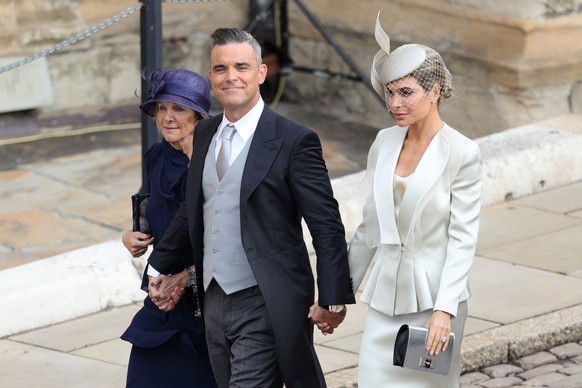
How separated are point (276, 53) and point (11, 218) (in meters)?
3.53

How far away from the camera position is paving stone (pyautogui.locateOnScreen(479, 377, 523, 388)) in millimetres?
6336

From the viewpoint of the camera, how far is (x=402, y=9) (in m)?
10.8

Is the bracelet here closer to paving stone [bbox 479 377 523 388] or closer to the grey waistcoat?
the grey waistcoat

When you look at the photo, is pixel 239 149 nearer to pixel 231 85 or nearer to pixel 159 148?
pixel 231 85

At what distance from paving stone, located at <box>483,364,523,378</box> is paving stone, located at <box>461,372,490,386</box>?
0.14 feet

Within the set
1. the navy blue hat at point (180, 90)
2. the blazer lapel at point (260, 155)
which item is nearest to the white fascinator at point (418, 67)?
the blazer lapel at point (260, 155)

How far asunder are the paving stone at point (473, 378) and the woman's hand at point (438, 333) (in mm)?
1788

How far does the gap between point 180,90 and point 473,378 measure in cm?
219

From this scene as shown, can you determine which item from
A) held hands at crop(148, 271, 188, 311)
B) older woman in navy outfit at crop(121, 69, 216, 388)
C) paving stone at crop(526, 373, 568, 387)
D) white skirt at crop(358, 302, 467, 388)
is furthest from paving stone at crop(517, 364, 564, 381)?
held hands at crop(148, 271, 188, 311)

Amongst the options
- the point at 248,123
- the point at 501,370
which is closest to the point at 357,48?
the point at 501,370

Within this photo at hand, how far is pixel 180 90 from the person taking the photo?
5.10 m

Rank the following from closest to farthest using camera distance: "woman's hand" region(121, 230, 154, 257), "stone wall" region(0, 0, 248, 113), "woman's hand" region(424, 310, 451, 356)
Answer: "woman's hand" region(424, 310, 451, 356) < "woman's hand" region(121, 230, 154, 257) < "stone wall" region(0, 0, 248, 113)

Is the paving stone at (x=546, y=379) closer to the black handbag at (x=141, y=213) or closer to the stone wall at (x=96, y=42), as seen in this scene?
the black handbag at (x=141, y=213)

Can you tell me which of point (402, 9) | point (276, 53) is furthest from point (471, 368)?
point (276, 53)
